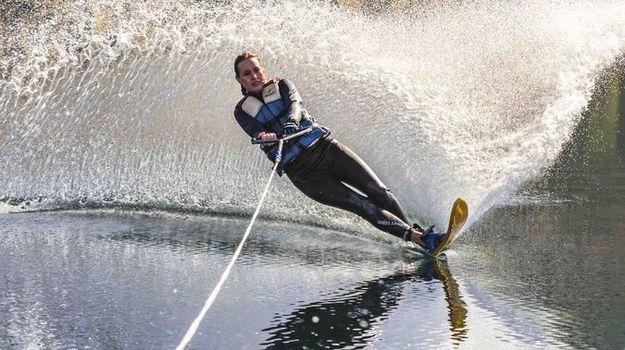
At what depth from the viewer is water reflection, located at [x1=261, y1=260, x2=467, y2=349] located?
3.43 m

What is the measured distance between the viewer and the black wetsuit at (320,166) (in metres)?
5.46

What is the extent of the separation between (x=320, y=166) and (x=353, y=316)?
1889 millimetres

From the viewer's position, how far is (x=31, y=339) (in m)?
3.47

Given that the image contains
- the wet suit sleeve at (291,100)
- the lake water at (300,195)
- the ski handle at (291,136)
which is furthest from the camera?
the wet suit sleeve at (291,100)

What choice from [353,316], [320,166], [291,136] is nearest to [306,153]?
[320,166]

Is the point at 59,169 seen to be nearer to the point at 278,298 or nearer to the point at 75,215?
the point at 75,215

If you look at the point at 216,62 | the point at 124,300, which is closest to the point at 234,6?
the point at 216,62

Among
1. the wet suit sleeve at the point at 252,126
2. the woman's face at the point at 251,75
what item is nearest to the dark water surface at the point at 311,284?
the wet suit sleeve at the point at 252,126

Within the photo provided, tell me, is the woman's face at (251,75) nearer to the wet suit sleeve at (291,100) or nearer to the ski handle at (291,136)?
the wet suit sleeve at (291,100)

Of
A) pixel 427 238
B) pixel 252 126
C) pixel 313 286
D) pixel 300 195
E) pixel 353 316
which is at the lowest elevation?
pixel 353 316

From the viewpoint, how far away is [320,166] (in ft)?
18.2

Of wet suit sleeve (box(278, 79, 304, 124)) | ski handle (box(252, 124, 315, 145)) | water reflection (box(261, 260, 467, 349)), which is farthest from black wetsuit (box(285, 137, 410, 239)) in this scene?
water reflection (box(261, 260, 467, 349))

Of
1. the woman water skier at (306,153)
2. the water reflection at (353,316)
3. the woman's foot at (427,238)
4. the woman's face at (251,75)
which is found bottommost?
the water reflection at (353,316)

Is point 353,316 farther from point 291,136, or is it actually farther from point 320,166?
point 320,166
